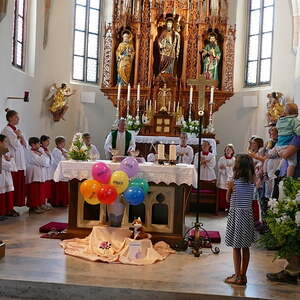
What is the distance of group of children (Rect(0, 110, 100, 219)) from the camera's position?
8475 millimetres

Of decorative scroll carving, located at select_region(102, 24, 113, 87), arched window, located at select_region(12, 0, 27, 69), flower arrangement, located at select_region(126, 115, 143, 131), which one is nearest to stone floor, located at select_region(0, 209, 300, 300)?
flower arrangement, located at select_region(126, 115, 143, 131)

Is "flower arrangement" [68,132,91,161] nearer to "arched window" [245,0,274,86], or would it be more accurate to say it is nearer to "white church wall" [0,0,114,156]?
"white church wall" [0,0,114,156]

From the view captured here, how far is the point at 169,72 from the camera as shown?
1357cm

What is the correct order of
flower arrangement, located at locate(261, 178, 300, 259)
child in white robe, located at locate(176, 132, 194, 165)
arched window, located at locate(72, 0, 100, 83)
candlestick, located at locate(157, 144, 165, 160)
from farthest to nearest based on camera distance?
1. arched window, located at locate(72, 0, 100, 83)
2. child in white robe, located at locate(176, 132, 194, 165)
3. candlestick, located at locate(157, 144, 165, 160)
4. flower arrangement, located at locate(261, 178, 300, 259)

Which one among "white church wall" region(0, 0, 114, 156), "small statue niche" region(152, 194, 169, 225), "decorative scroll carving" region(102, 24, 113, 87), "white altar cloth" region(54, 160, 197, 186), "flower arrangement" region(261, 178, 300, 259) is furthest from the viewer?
"decorative scroll carving" region(102, 24, 113, 87)

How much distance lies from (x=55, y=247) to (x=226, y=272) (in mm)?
2336

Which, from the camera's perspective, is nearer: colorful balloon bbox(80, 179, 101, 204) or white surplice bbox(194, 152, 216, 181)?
colorful balloon bbox(80, 179, 101, 204)

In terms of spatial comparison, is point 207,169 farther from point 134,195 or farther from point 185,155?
point 134,195

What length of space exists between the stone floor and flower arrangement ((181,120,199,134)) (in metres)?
5.93

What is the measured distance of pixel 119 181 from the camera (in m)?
6.36

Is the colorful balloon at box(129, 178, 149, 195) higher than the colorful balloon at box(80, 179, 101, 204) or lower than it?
higher

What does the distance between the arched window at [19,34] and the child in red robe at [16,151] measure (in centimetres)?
390

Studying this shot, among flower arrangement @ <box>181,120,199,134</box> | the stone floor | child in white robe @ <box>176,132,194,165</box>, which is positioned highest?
flower arrangement @ <box>181,120,199,134</box>

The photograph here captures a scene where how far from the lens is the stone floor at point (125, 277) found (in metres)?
4.94
